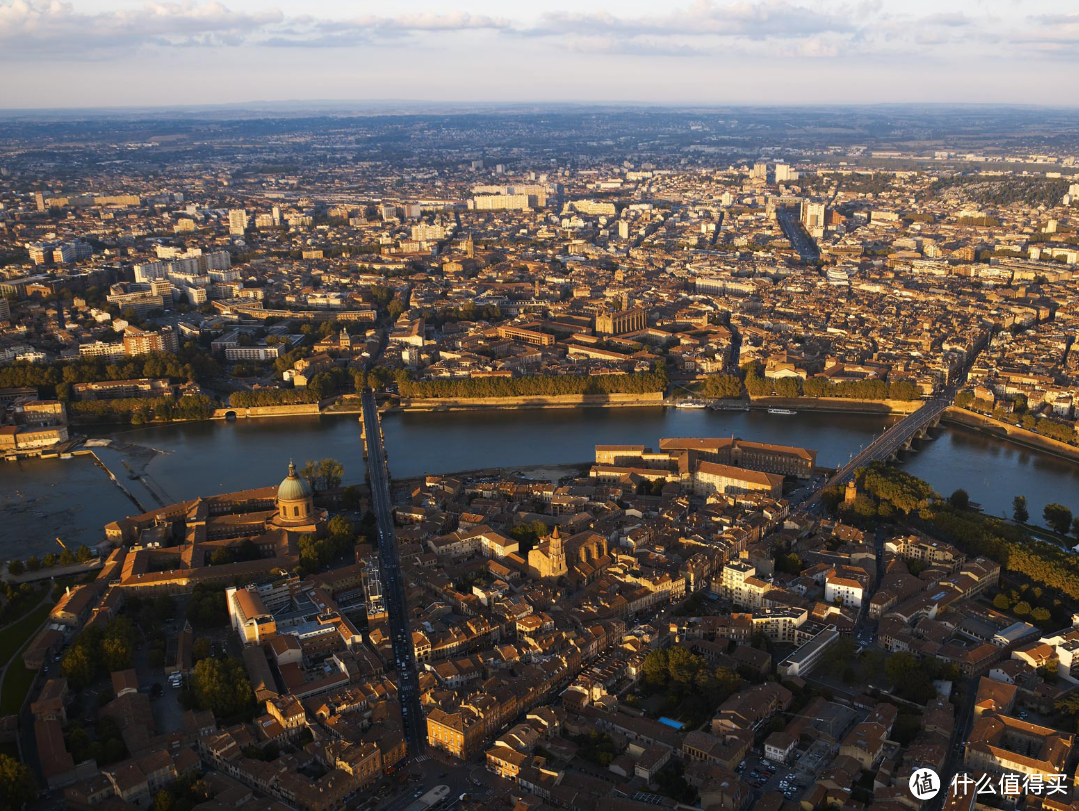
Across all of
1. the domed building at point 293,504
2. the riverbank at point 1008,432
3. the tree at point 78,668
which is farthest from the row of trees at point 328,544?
the riverbank at point 1008,432

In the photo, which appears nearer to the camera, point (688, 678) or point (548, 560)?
point (688, 678)

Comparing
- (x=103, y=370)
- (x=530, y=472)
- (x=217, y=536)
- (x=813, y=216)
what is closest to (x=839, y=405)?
(x=530, y=472)

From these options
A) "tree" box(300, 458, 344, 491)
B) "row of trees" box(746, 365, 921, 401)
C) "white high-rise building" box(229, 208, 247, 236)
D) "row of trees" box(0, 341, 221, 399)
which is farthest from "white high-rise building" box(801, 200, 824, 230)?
"tree" box(300, 458, 344, 491)

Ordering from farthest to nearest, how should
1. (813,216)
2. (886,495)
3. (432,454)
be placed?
(813,216) < (432,454) < (886,495)

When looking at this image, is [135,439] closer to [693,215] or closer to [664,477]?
[664,477]

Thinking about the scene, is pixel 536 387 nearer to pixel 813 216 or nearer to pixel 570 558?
pixel 570 558

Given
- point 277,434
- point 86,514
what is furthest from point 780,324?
point 86,514

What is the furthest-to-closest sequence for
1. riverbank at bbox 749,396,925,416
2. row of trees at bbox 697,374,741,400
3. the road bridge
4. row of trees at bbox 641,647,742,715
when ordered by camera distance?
row of trees at bbox 697,374,741,400 → riverbank at bbox 749,396,925,416 → row of trees at bbox 641,647,742,715 → the road bridge

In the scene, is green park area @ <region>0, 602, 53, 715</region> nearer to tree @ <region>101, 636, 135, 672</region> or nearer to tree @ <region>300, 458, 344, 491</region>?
tree @ <region>101, 636, 135, 672</region>
